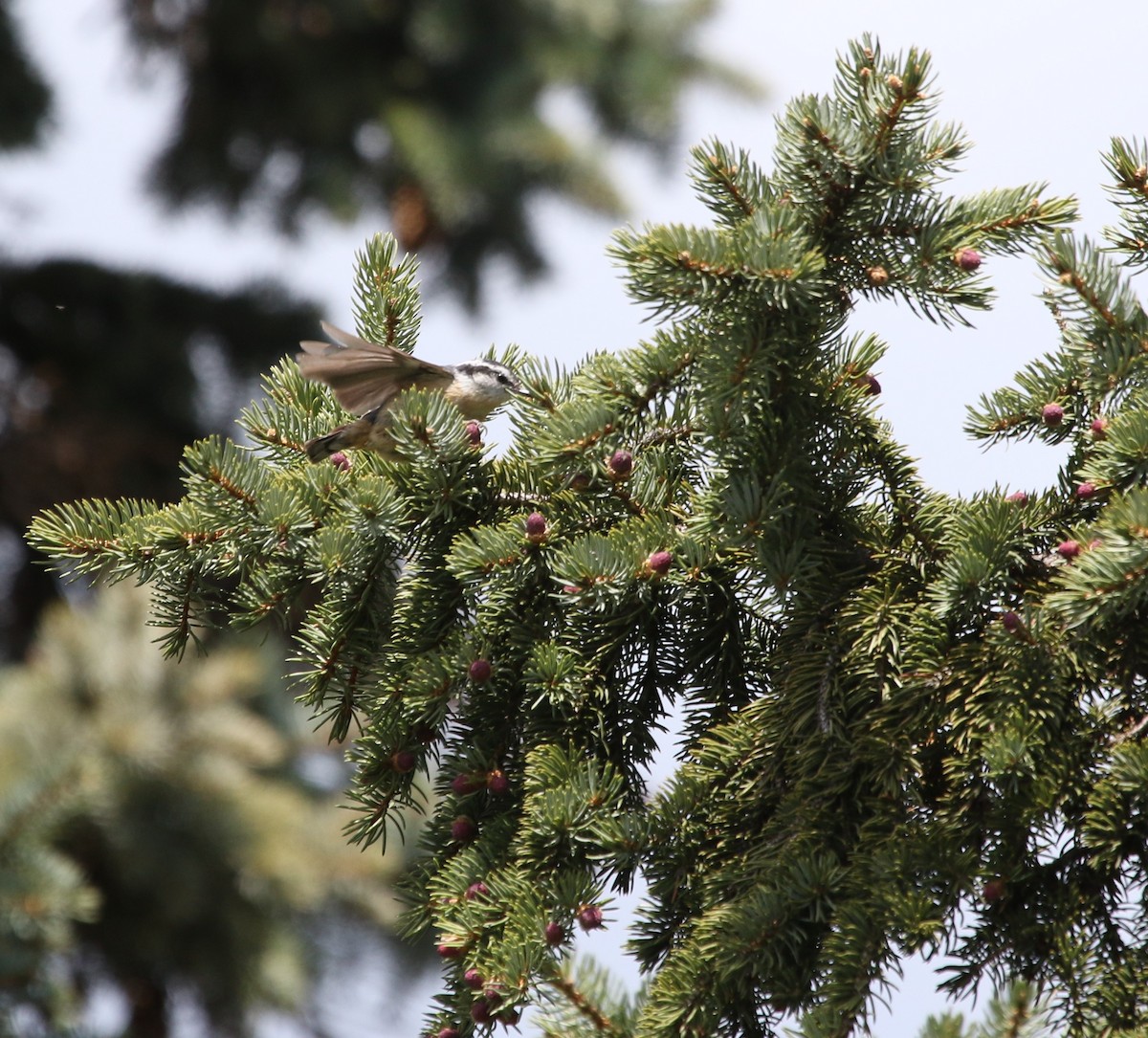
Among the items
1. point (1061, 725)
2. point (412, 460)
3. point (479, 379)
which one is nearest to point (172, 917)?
point (479, 379)

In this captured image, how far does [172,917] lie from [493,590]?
405 cm

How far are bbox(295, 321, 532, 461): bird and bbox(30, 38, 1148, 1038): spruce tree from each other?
0.45 ft

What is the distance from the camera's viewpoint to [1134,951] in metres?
1.10

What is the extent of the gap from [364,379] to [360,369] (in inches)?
1.0

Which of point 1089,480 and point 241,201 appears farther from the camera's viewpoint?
point 241,201

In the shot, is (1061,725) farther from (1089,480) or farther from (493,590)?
(493,590)

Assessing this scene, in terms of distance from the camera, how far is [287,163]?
23.2ft

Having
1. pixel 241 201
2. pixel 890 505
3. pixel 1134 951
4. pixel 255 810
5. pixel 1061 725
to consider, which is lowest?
pixel 1134 951

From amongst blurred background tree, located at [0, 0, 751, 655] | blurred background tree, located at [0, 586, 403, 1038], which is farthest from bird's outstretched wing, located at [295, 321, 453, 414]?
blurred background tree, located at [0, 0, 751, 655]

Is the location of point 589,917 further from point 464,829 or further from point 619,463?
point 619,463

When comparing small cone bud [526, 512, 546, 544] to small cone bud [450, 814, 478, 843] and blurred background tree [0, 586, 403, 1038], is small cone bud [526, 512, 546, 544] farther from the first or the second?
blurred background tree [0, 586, 403, 1038]

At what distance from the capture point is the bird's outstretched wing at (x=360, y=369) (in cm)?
157

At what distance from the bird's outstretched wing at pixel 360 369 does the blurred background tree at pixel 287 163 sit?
4.71 metres

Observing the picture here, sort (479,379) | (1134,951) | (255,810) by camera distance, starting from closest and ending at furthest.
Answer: (1134,951)
(479,379)
(255,810)
